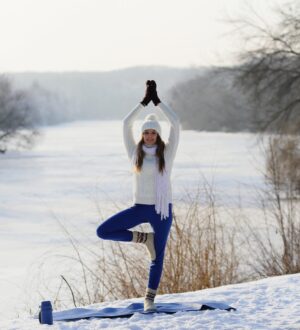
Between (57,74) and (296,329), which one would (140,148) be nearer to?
(296,329)

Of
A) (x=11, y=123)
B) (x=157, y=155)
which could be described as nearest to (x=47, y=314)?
(x=157, y=155)

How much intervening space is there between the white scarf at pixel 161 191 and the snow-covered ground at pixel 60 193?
7.56 feet

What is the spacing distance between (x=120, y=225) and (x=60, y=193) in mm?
14249

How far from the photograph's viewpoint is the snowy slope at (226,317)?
16.6 ft

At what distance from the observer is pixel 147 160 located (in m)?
5.35

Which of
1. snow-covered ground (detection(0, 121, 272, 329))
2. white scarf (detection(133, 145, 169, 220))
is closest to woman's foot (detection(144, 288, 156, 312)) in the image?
white scarf (detection(133, 145, 169, 220))

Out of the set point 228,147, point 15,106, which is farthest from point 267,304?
point 15,106

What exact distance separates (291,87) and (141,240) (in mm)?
13293

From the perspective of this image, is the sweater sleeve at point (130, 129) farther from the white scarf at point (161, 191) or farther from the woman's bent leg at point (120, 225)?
the woman's bent leg at point (120, 225)

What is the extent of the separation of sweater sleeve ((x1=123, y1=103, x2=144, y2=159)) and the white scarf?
12cm

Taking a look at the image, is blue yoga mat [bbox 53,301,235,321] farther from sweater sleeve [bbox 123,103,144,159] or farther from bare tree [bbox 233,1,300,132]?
bare tree [bbox 233,1,300,132]

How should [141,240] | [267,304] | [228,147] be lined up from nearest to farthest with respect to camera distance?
1. [141,240]
2. [267,304]
3. [228,147]

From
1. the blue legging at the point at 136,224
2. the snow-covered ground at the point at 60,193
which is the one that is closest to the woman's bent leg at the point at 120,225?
the blue legging at the point at 136,224

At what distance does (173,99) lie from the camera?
75.1 meters
